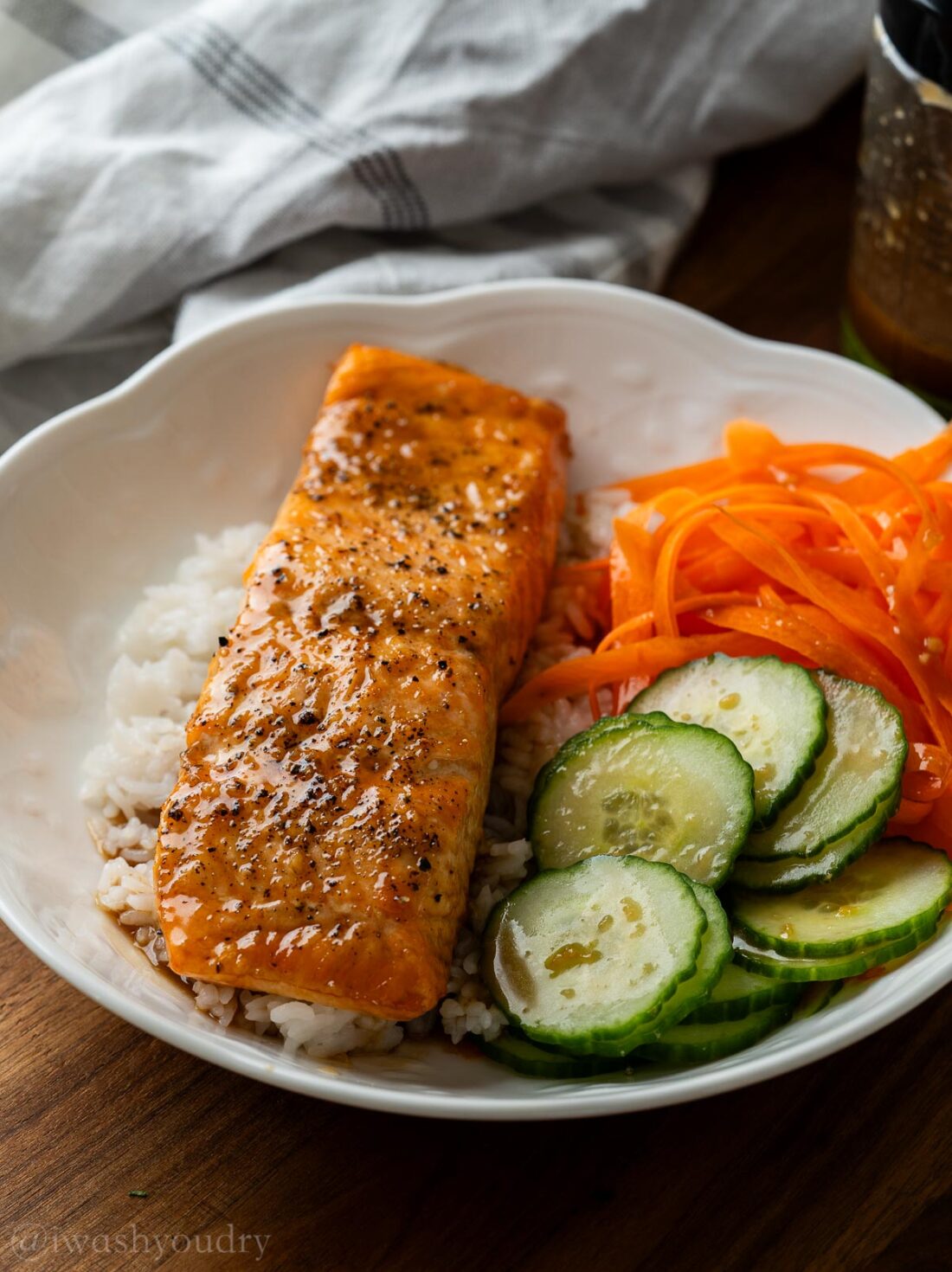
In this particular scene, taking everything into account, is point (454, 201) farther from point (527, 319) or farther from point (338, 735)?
point (338, 735)

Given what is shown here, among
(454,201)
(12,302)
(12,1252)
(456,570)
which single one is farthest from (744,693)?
(12,302)

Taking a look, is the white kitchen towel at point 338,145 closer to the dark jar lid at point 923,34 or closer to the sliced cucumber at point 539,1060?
the dark jar lid at point 923,34

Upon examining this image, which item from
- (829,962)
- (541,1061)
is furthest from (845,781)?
(541,1061)

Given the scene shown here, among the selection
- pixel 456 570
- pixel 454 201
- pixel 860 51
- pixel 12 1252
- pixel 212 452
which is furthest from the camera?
pixel 860 51

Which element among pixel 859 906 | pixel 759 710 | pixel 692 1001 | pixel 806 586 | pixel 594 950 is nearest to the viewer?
pixel 692 1001

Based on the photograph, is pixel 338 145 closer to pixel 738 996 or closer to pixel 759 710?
pixel 759 710

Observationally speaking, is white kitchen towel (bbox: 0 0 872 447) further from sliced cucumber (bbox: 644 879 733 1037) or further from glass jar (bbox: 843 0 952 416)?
sliced cucumber (bbox: 644 879 733 1037)
